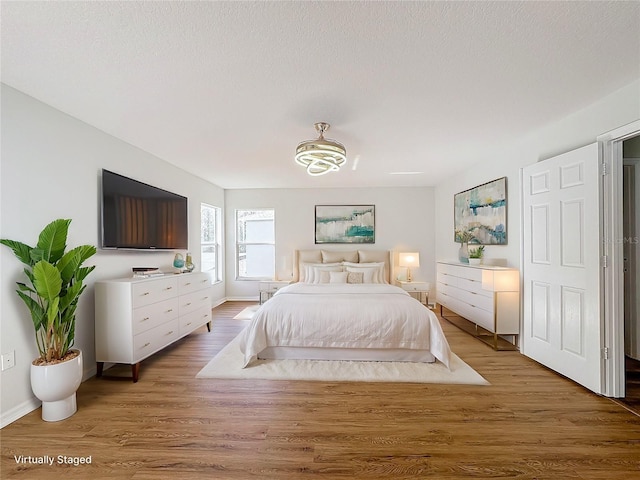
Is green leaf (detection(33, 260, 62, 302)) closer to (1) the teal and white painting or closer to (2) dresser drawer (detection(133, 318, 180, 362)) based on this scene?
(2) dresser drawer (detection(133, 318, 180, 362))

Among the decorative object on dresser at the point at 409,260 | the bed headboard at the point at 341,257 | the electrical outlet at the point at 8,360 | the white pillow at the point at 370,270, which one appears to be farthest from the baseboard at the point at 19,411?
the decorative object on dresser at the point at 409,260

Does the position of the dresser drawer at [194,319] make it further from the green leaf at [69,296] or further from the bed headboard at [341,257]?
the bed headboard at [341,257]

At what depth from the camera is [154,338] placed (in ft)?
9.91

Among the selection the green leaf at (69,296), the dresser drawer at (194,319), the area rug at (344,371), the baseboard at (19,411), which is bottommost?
the area rug at (344,371)

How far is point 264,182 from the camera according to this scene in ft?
18.4

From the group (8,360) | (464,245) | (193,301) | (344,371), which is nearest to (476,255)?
(464,245)

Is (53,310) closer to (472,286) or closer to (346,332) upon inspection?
(346,332)

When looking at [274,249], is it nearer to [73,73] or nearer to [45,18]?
[73,73]

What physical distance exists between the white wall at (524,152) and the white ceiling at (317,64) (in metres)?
0.14

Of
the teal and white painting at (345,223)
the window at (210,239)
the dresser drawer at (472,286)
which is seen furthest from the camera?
the teal and white painting at (345,223)

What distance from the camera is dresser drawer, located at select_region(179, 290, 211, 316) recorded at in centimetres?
357

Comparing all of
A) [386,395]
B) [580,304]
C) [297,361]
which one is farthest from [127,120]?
[580,304]

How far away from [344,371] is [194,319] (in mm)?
2097

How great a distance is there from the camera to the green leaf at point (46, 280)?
6.54 ft
